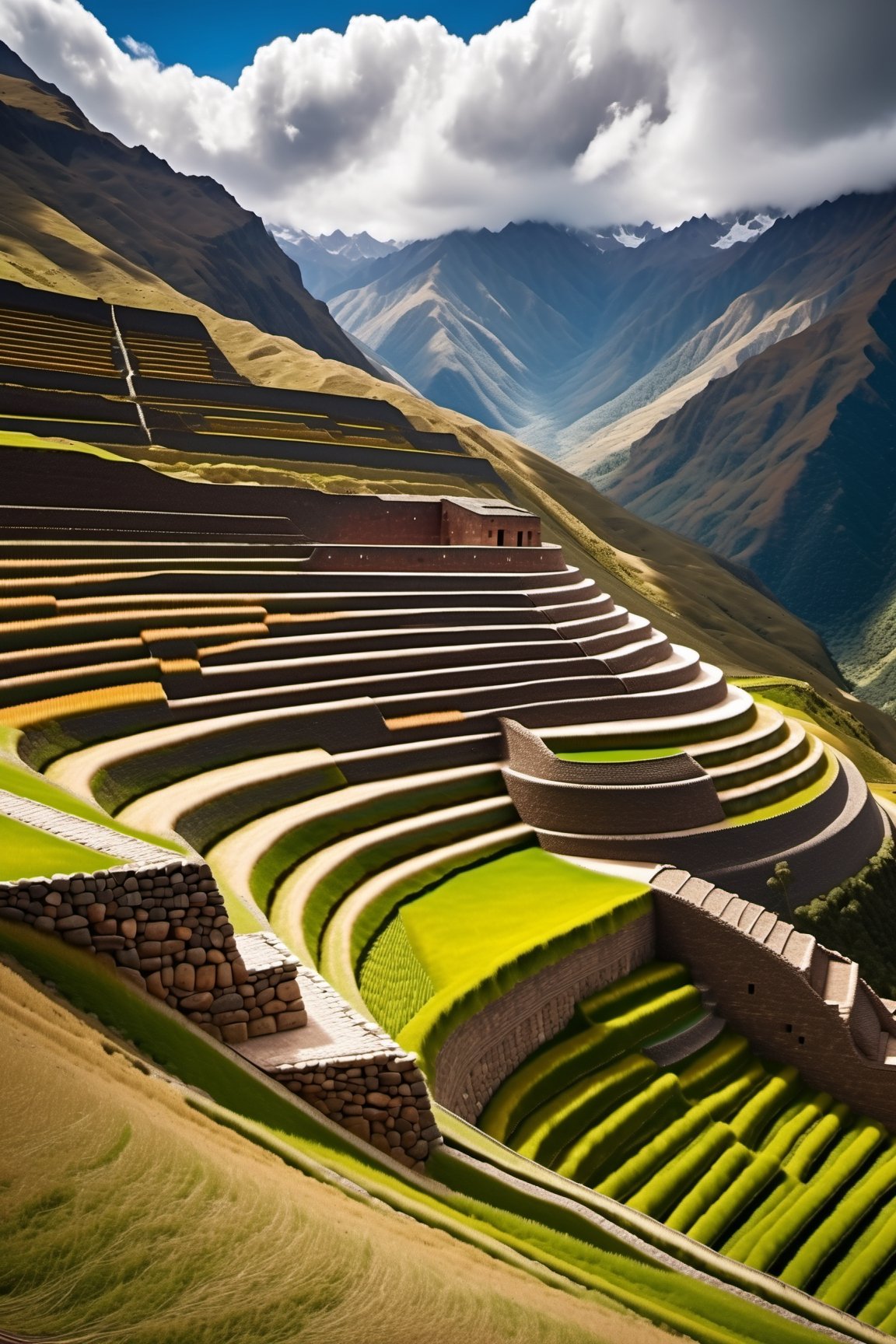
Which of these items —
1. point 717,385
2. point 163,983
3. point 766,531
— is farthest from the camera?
point 717,385

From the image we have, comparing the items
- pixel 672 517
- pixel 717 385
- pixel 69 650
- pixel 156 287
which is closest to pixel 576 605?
pixel 69 650

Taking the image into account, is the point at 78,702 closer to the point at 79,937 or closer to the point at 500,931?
the point at 500,931

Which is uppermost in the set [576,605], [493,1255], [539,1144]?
[576,605]

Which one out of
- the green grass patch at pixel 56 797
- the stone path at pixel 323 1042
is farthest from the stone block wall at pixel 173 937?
the green grass patch at pixel 56 797

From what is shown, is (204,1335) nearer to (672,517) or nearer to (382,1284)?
(382,1284)

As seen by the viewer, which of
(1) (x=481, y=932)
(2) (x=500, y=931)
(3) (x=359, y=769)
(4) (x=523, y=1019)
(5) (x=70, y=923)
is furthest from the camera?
(3) (x=359, y=769)

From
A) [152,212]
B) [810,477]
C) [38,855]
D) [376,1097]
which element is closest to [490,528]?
[376,1097]

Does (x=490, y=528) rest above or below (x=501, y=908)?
above
